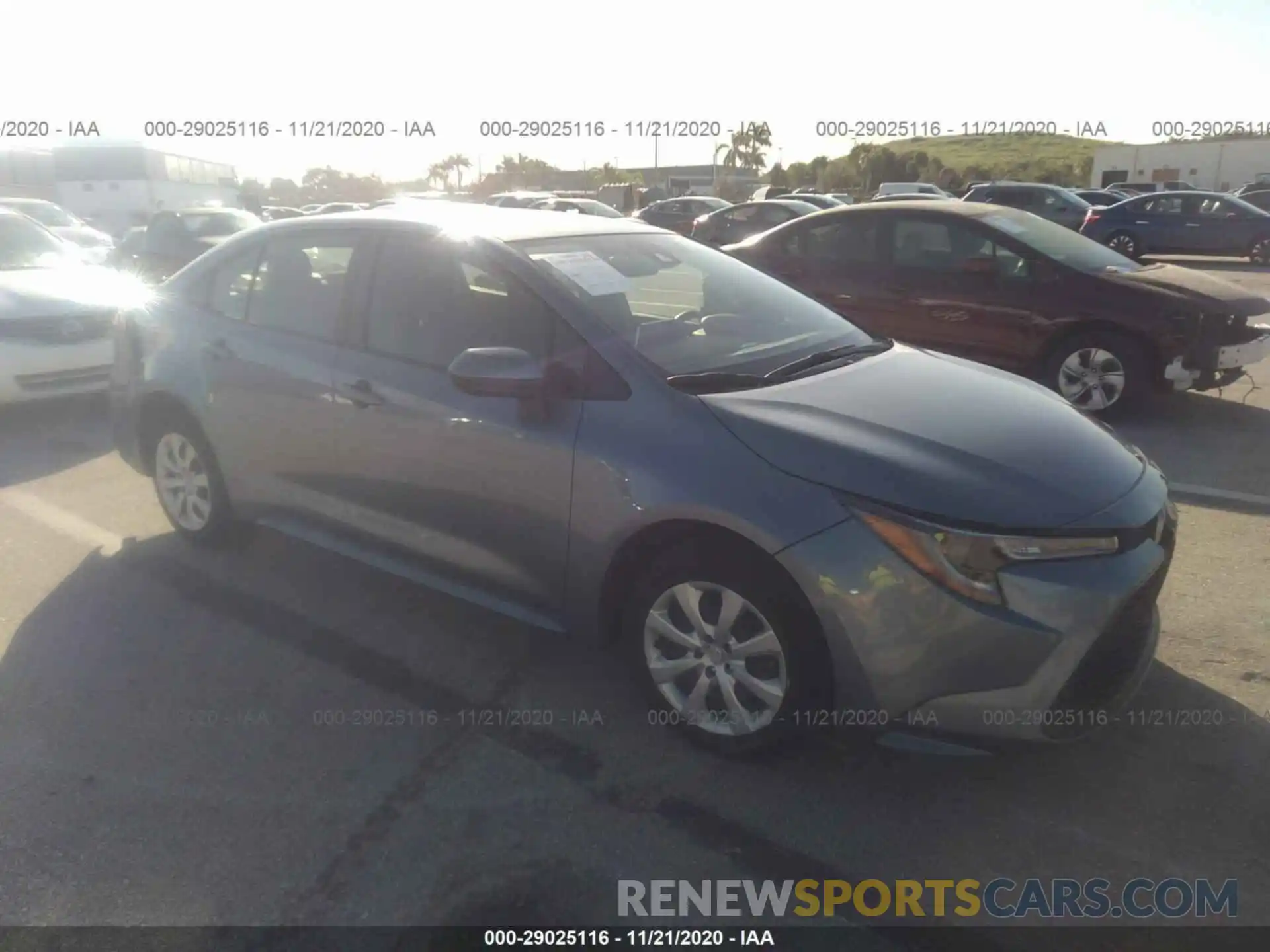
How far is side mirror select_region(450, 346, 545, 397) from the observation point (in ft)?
10.1

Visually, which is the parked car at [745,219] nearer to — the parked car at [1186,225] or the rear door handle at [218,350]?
the parked car at [1186,225]

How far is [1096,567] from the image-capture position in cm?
264

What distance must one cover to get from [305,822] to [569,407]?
1.46 meters

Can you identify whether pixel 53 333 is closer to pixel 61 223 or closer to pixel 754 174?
pixel 61 223

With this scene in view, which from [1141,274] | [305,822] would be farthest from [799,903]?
[1141,274]

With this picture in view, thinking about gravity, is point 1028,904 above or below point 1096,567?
below

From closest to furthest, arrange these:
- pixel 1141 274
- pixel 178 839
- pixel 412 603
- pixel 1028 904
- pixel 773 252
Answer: pixel 1028 904 → pixel 178 839 → pixel 412 603 → pixel 1141 274 → pixel 773 252

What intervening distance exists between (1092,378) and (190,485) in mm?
5867

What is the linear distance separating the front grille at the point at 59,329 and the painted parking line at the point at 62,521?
1.65 m

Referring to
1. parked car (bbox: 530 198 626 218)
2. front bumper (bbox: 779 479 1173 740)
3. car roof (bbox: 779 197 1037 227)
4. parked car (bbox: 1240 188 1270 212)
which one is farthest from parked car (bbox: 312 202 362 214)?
parked car (bbox: 1240 188 1270 212)

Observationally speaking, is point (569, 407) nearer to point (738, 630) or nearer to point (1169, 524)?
point (738, 630)

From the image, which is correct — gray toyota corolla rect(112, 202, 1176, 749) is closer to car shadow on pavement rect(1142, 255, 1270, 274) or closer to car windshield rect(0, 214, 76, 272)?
car windshield rect(0, 214, 76, 272)

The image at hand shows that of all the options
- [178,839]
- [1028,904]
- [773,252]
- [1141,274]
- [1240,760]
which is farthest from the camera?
[773,252]

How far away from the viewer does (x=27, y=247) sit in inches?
324
